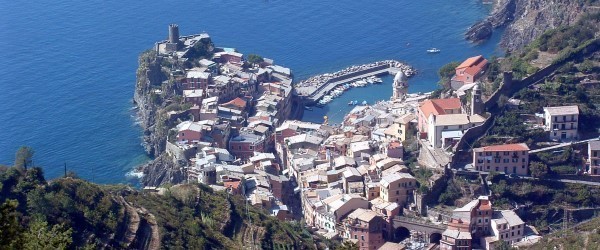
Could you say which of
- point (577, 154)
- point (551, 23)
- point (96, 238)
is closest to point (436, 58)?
point (551, 23)

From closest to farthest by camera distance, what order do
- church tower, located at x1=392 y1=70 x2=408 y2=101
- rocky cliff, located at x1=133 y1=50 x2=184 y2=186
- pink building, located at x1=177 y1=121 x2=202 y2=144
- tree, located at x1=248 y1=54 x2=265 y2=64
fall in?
rocky cliff, located at x1=133 y1=50 x2=184 y2=186 → pink building, located at x1=177 y1=121 x2=202 y2=144 → church tower, located at x1=392 y1=70 x2=408 y2=101 → tree, located at x1=248 y1=54 x2=265 y2=64

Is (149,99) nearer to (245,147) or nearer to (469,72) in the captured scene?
(245,147)

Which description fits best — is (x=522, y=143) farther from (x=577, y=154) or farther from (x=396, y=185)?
(x=396, y=185)

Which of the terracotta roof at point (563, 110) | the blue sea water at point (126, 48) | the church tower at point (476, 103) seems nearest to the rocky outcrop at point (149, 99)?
the blue sea water at point (126, 48)

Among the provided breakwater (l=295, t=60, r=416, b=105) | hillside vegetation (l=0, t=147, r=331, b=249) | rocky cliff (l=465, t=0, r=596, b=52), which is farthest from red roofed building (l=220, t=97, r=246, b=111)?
rocky cliff (l=465, t=0, r=596, b=52)

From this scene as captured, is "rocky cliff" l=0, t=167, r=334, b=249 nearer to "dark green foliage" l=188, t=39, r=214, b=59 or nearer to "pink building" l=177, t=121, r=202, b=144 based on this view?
"pink building" l=177, t=121, r=202, b=144

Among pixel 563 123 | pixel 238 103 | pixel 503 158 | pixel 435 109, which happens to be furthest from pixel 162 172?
pixel 563 123
